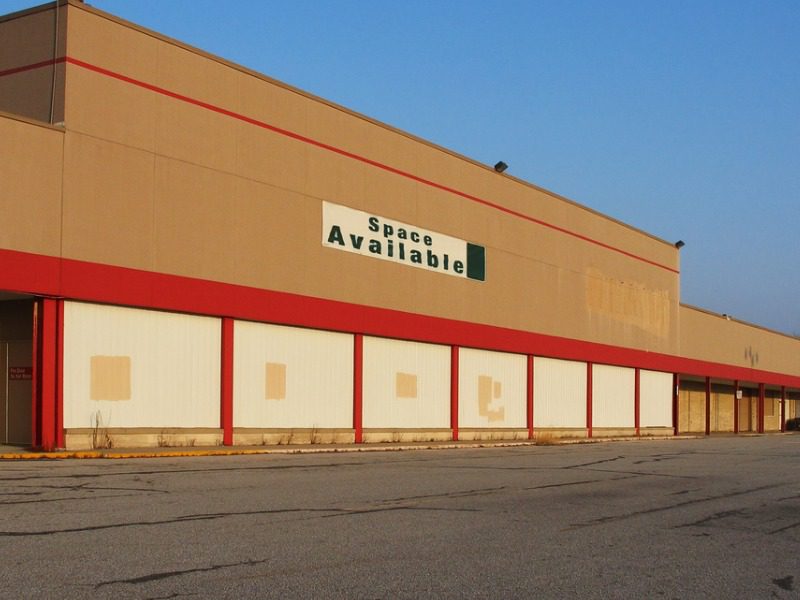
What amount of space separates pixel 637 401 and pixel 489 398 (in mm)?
15103

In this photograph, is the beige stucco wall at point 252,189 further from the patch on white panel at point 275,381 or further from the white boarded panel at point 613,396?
the white boarded panel at point 613,396

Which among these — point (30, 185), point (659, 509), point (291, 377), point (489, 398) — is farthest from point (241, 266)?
point (659, 509)

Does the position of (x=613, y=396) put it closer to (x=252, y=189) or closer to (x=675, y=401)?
(x=675, y=401)

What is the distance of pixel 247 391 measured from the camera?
28156 millimetres

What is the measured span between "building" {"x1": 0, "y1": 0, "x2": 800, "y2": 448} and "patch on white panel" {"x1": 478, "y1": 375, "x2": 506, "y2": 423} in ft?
0.30

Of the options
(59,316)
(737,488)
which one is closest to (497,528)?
(737,488)

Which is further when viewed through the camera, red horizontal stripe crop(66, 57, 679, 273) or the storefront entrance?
red horizontal stripe crop(66, 57, 679, 273)

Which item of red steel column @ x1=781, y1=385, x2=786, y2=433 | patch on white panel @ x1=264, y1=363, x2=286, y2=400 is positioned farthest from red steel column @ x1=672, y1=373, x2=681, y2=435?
patch on white panel @ x1=264, y1=363, x2=286, y2=400

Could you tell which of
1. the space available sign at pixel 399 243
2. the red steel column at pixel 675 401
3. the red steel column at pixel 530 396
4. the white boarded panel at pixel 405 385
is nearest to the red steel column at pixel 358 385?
the white boarded panel at pixel 405 385

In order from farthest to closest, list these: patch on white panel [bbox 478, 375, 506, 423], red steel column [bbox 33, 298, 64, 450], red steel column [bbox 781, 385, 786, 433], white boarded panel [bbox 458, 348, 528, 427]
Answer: red steel column [bbox 781, 385, 786, 433], patch on white panel [bbox 478, 375, 506, 423], white boarded panel [bbox 458, 348, 528, 427], red steel column [bbox 33, 298, 64, 450]

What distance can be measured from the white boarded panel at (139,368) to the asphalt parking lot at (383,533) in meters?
4.76

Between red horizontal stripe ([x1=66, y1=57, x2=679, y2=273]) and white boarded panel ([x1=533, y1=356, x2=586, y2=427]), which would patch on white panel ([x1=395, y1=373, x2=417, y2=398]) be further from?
white boarded panel ([x1=533, y1=356, x2=586, y2=427])

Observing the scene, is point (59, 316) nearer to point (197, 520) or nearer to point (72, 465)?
point (72, 465)

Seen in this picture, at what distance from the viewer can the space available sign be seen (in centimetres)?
3177
